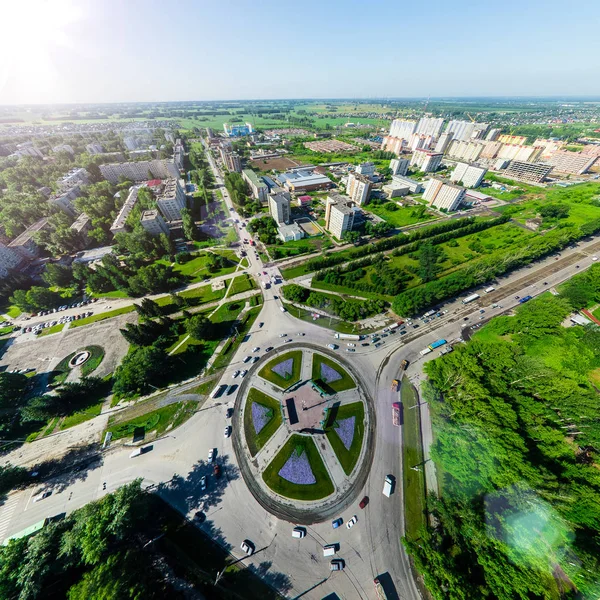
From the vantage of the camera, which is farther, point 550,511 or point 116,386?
point 116,386

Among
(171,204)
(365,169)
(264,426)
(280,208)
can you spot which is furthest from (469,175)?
(264,426)

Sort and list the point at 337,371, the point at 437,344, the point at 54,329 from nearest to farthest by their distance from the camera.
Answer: the point at 337,371 → the point at 437,344 → the point at 54,329

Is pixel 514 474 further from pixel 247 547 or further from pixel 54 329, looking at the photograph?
pixel 54 329

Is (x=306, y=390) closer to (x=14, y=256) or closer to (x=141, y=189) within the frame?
(x=14, y=256)

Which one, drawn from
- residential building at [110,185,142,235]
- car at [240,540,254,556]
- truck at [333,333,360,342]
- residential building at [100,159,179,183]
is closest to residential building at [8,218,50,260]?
residential building at [110,185,142,235]

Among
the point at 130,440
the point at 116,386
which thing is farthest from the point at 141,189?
the point at 130,440

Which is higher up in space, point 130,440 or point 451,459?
point 451,459
